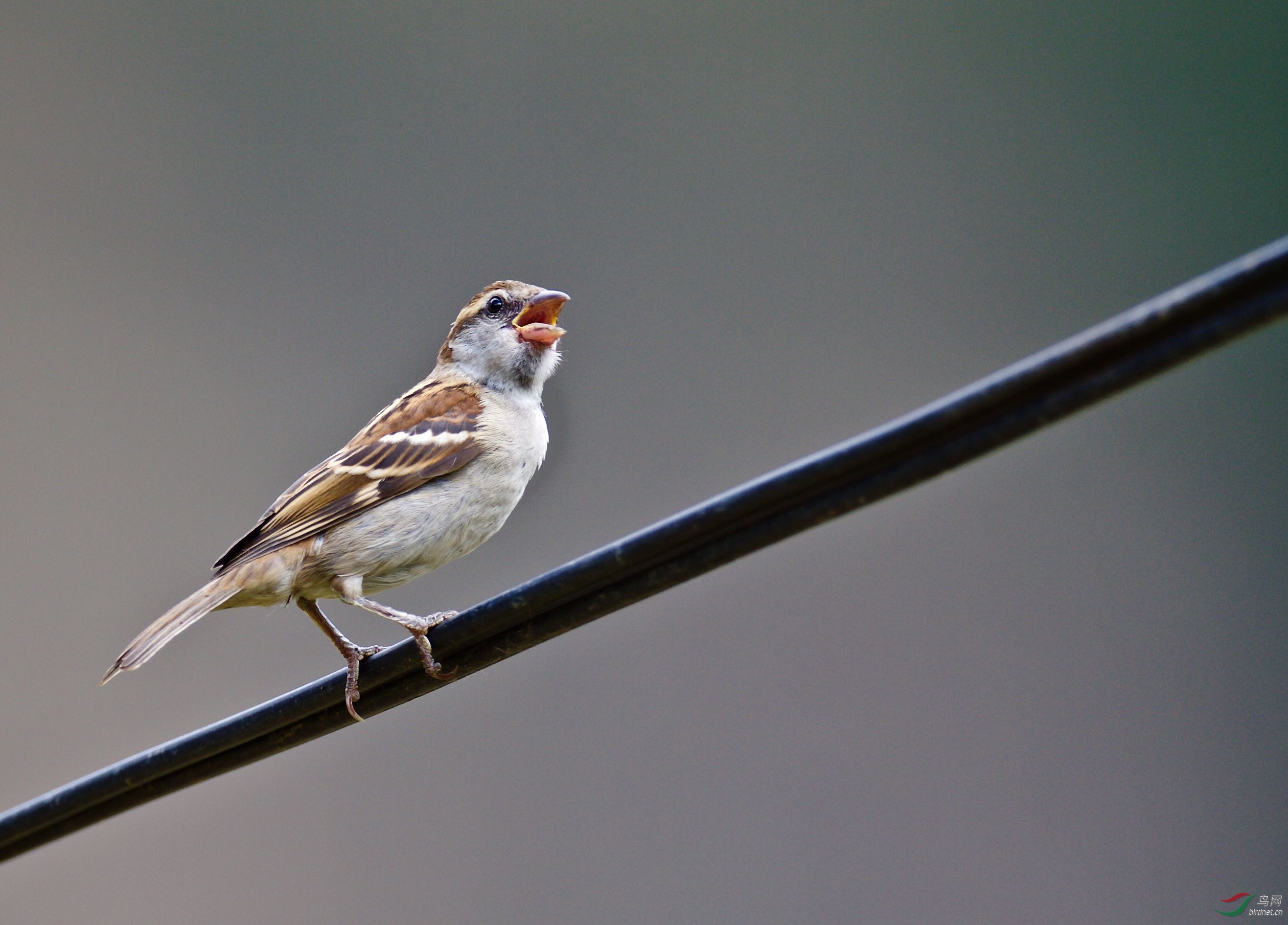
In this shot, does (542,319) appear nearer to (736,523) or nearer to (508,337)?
(508,337)

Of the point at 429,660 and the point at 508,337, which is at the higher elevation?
the point at 508,337

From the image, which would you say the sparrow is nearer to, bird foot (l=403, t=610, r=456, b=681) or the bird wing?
the bird wing

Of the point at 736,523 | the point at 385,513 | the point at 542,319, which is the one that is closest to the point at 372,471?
the point at 385,513

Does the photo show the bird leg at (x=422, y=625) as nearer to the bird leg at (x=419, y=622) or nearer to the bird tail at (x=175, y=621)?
the bird leg at (x=419, y=622)

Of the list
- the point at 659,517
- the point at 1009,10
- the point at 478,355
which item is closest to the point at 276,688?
the point at 659,517

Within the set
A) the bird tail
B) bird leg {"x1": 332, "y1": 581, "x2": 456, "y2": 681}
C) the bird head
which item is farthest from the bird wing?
the bird head

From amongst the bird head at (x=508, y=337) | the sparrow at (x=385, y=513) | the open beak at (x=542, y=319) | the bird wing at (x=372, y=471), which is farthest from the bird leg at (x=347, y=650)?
the open beak at (x=542, y=319)
